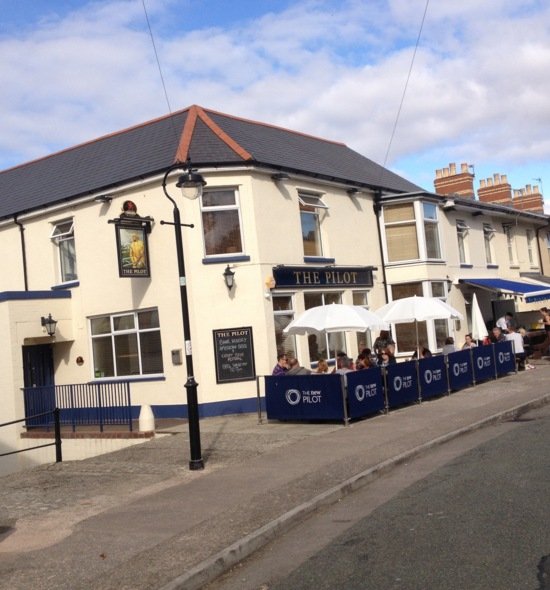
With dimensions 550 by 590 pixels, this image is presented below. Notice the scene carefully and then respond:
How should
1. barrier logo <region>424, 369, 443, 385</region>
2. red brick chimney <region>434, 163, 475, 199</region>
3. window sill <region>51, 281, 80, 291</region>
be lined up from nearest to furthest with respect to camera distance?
barrier logo <region>424, 369, 443, 385</region>
window sill <region>51, 281, 80, 291</region>
red brick chimney <region>434, 163, 475, 199</region>

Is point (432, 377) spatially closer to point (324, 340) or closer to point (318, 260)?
point (324, 340)

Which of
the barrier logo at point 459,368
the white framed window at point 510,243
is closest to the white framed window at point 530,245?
the white framed window at point 510,243

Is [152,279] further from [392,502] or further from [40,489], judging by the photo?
[392,502]

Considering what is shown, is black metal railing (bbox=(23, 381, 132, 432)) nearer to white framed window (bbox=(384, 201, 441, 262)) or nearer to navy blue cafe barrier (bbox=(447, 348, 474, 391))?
navy blue cafe barrier (bbox=(447, 348, 474, 391))

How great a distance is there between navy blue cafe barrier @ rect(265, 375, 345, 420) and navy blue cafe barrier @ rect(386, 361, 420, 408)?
1.76 metres

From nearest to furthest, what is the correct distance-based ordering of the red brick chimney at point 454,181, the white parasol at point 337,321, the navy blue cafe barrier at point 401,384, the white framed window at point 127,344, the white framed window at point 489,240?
the white parasol at point 337,321, the navy blue cafe barrier at point 401,384, the white framed window at point 127,344, the white framed window at point 489,240, the red brick chimney at point 454,181

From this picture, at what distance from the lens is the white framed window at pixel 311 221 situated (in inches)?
781

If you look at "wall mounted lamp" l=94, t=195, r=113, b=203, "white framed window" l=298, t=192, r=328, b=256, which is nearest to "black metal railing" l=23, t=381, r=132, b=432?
"wall mounted lamp" l=94, t=195, r=113, b=203

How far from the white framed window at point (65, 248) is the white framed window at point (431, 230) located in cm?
1044

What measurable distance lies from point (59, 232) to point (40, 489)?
11.2 m

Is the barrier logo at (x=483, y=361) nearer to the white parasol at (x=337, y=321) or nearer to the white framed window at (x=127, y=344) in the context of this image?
the white parasol at (x=337, y=321)

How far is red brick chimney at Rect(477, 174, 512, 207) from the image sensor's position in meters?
34.2

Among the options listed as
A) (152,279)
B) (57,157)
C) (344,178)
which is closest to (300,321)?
(152,279)

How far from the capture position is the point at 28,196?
2247cm
